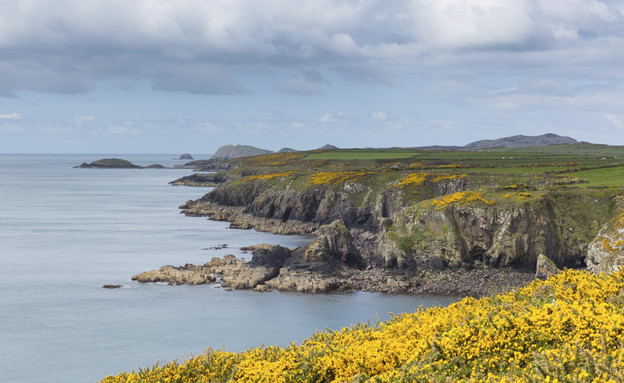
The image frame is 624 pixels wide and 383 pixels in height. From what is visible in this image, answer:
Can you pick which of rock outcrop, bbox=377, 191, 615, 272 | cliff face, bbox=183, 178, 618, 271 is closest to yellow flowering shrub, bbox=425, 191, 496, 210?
cliff face, bbox=183, 178, 618, 271

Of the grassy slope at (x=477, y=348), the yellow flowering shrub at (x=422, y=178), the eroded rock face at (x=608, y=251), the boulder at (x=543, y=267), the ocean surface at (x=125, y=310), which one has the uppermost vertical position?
the yellow flowering shrub at (x=422, y=178)

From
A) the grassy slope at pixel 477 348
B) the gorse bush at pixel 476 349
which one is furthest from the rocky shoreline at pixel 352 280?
the gorse bush at pixel 476 349

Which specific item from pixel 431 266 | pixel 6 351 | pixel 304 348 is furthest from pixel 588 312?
pixel 431 266

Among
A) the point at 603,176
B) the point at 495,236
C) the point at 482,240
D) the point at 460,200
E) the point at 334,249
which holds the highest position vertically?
the point at 603,176

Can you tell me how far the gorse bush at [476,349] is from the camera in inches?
618

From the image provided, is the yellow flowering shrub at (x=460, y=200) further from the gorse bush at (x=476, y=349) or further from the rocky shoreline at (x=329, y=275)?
the gorse bush at (x=476, y=349)

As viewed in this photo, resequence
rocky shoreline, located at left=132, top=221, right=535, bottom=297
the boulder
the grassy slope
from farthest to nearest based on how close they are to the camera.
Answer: rocky shoreline, located at left=132, top=221, right=535, bottom=297, the boulder, the grassy slope

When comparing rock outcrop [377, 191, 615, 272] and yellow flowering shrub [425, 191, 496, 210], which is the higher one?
yellow flowering shrub [425, 191, 496, 210]

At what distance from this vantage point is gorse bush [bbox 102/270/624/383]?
1570 cm

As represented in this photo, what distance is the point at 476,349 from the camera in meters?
18.1

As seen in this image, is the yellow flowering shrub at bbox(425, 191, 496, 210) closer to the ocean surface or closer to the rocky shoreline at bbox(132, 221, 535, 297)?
the rocky shoreline at bbox(132, 221, 535, 297)

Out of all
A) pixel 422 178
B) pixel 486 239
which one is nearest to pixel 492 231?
pixel 486 239

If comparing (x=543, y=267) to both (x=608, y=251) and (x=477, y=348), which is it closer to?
(x=608, y=251)

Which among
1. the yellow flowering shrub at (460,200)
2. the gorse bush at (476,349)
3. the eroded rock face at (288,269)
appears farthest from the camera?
the yellow flowering shrub at (460,200)
